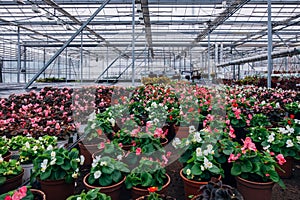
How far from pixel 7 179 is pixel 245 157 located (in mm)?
1655

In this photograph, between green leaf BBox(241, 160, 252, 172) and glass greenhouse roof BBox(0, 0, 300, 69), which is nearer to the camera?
green leaf BBox(241, 160, 252, 172)

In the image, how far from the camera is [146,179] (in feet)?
5.33

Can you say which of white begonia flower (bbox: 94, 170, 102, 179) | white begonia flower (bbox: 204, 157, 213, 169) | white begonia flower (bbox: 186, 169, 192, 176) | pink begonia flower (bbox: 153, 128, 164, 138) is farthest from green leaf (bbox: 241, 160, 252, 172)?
white begonia flower (bbox: 94, 170, 102, 179)

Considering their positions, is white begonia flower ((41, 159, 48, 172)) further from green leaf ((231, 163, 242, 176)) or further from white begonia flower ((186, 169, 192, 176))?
green leaf ((231, 163, 242, 176))

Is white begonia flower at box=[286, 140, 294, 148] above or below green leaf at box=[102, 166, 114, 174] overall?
above

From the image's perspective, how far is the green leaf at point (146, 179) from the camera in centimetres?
159

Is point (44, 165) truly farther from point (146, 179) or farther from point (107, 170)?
point (146, 179)

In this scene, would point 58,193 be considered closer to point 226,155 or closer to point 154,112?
point 226,155

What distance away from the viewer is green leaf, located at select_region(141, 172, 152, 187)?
1.59 m

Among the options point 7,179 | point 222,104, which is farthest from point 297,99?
point 7,179

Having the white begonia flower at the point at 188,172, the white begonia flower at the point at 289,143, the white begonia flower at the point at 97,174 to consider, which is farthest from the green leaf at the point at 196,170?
the white begonia flower at the point at 289,143

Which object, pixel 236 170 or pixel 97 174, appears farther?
pixel 236 170

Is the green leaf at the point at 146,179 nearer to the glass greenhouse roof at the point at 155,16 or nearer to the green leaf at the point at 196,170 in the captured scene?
the green leaf at the point at 196,170

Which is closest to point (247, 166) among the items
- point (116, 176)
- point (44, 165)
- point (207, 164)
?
point (207, 164)
